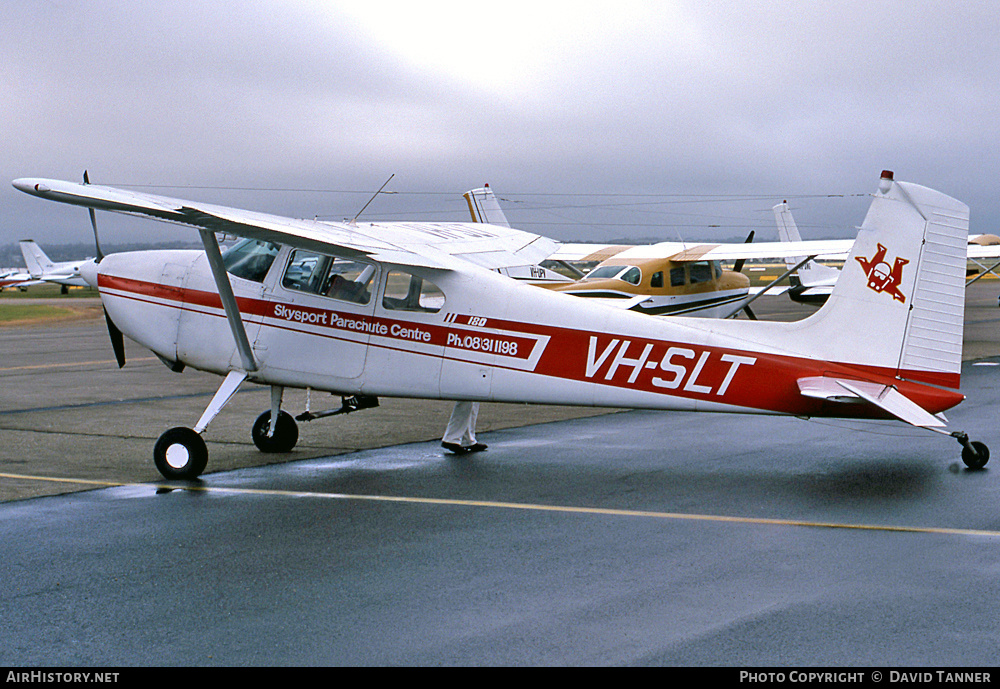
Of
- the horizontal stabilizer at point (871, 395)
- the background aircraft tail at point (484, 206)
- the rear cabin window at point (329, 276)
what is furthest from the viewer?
the background aircraft tail at point (484, 206)

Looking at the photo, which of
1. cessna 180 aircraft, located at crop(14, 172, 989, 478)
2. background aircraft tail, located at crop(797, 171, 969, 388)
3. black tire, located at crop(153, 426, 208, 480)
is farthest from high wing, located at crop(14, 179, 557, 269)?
background aircraft tail, located at crop(797, 171, 969, 388)

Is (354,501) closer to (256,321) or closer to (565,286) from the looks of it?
(256,321)

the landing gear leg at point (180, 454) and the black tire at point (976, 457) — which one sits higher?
the black tire at point (976, 457)

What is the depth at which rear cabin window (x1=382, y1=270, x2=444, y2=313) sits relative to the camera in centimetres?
922

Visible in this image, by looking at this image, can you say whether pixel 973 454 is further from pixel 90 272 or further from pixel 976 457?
pixel 90 272

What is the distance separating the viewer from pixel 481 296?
9078 mm

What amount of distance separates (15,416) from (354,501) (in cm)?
728

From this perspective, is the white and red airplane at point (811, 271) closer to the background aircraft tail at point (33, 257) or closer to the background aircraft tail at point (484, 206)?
the background aircraft tail at point (484, 206)

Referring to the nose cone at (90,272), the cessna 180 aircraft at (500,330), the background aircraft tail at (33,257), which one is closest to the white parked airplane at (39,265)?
the background aircraft tail at (33,257)

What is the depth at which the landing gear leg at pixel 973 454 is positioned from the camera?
8.96 meters

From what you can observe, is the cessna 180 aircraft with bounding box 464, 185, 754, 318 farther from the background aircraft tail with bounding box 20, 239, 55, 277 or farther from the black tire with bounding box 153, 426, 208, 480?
the background aircraft tail with bounding box 20, 239, 55, 277

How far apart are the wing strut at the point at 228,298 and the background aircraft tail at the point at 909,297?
17.2 feet

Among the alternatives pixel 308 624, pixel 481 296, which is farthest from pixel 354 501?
pixel 308 624

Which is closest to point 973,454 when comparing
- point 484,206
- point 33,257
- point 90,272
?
point 90,272
